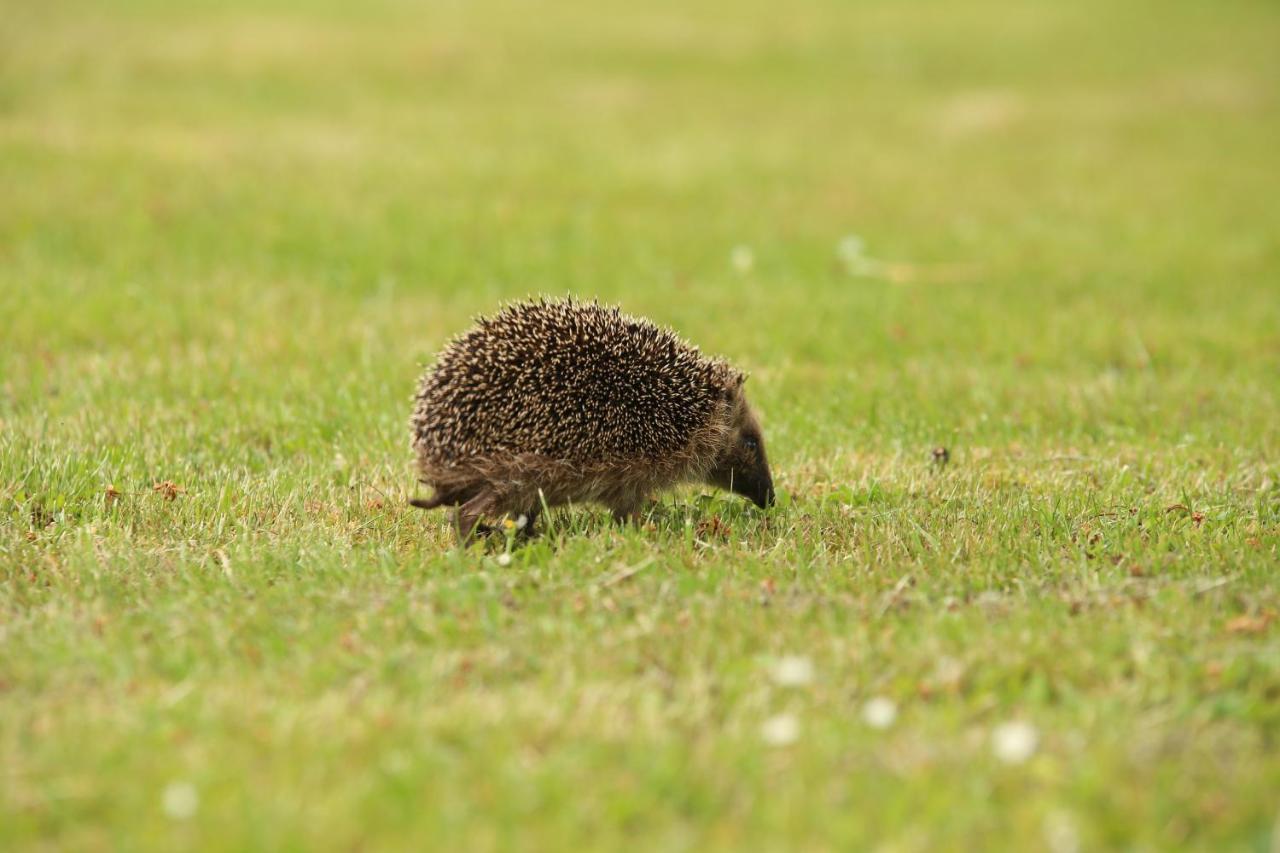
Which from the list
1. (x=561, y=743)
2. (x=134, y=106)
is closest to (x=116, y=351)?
(x=561, y=743)

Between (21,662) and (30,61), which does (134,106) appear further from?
(21,662)

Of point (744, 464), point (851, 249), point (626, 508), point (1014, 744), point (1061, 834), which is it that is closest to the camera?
point (1061, 834)

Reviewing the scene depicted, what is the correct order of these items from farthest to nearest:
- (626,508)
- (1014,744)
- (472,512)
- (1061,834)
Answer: (626,508)
(472,512)
(1014,744)
(1061,834)

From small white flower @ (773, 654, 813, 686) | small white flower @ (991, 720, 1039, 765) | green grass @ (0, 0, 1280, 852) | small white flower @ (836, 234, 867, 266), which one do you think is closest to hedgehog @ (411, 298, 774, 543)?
green grass @ (0, 0, 1280, 852)

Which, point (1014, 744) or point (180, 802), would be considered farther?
point (1014, 744)

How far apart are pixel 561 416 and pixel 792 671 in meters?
2.28

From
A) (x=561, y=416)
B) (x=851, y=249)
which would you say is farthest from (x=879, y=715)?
(x=851, y=249)

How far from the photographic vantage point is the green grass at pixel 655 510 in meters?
4.45

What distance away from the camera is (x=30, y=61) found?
22.0 metres

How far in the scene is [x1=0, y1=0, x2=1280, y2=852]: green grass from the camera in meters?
4.45

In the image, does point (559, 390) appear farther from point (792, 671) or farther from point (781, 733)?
point (781, 733)

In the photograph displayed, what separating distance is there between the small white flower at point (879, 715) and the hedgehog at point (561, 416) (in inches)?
97.3

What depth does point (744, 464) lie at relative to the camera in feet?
25.2

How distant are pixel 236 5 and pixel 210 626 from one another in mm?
26245
